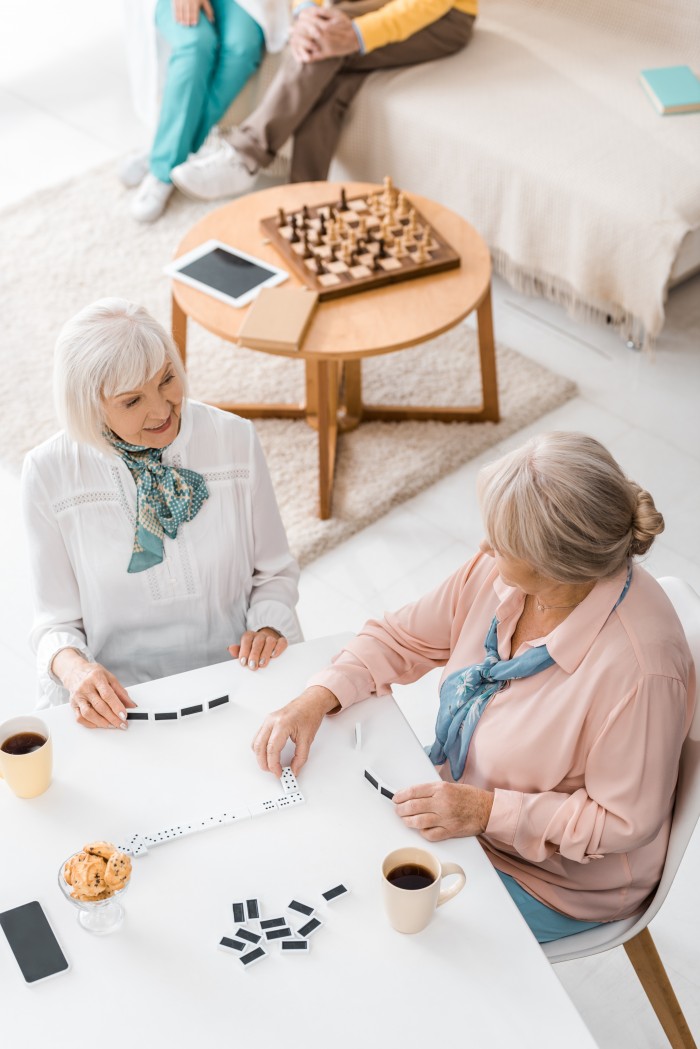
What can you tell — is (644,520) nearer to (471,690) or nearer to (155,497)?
(471,690)

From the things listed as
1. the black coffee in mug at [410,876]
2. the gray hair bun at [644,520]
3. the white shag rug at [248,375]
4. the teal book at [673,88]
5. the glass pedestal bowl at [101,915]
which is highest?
the gray hair bun at [644,520]

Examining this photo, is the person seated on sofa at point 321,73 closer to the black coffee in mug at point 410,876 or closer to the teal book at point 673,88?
the teal book at point 673,88

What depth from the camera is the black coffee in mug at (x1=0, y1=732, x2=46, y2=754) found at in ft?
4.79

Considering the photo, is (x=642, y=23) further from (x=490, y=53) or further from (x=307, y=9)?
(x=307, y=9)

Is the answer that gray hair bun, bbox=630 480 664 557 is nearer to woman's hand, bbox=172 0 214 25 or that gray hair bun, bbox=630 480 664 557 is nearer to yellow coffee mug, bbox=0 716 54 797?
yellow coffee mug, bbox=0 716 54 797

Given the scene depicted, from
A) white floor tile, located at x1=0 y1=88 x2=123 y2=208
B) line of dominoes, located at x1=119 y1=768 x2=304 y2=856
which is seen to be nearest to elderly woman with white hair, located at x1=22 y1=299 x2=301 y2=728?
line of dominoes, located at x1=119 y1=768 x2=304 y2=856

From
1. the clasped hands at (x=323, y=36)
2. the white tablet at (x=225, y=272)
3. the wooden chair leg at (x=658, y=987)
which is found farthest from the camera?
the clasped hands at (x=323, y=36)

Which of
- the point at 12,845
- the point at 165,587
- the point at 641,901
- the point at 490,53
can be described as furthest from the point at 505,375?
the point at 12,845

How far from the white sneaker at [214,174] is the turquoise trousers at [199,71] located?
0.15m

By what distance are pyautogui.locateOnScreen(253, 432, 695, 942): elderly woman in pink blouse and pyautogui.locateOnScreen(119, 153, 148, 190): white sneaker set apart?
2.97 meters

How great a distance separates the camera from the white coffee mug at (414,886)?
1.27 m

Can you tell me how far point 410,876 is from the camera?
1.32 metres

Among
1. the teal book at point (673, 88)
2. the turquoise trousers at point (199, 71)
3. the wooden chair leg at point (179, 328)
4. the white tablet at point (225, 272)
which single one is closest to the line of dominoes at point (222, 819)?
the white tablet at point (225, 272)

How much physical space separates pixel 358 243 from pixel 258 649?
1613 millimetres
